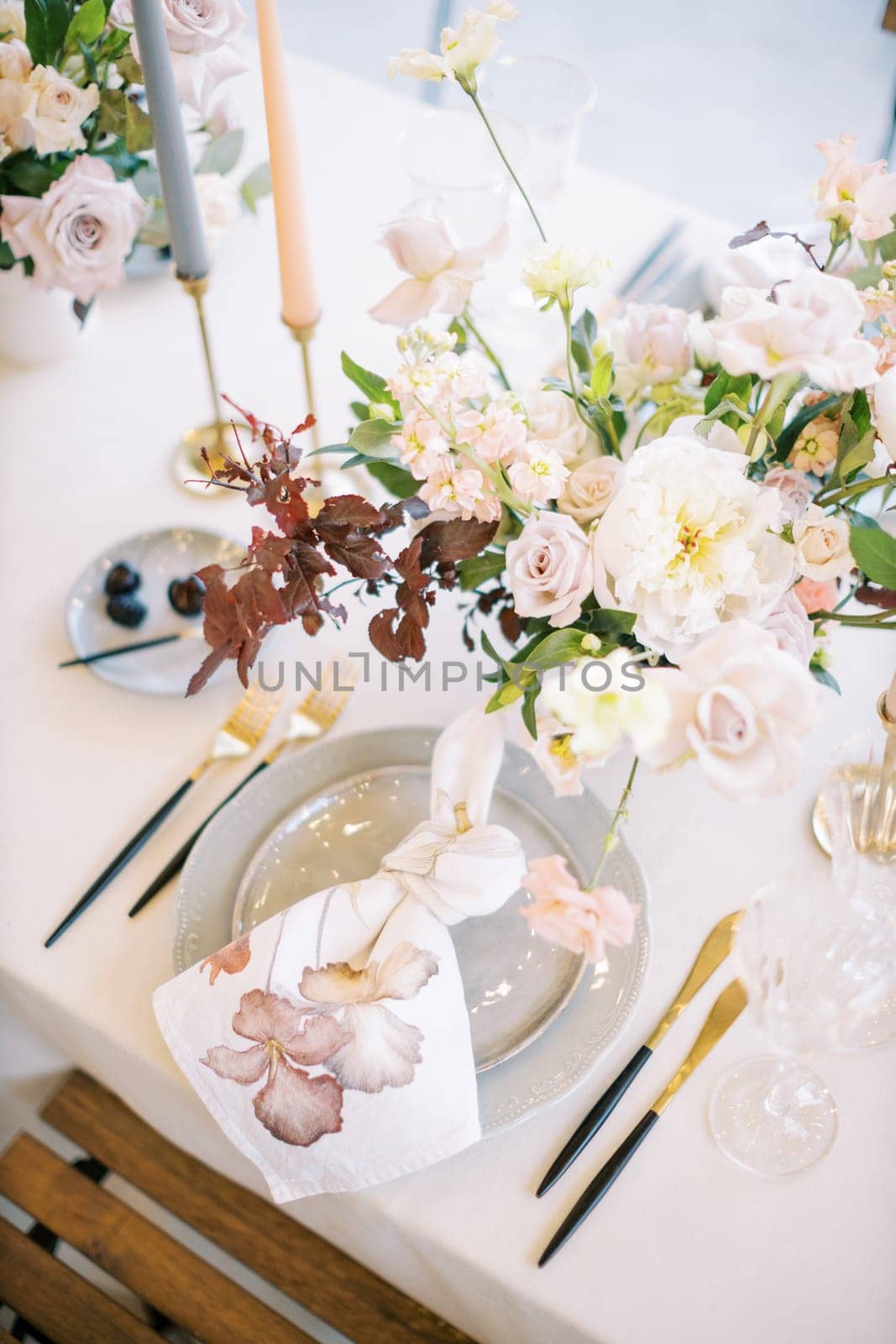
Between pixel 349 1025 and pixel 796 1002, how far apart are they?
0.27 meters

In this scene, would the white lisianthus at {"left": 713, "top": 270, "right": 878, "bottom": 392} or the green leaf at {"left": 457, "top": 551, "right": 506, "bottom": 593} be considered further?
the green leaf at {"left": 457, "top": 551, "right": 506, "bottom": 593}

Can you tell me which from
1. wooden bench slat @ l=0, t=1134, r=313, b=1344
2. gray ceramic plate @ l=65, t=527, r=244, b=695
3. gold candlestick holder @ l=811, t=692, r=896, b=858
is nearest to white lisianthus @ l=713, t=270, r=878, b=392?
gold candlestick holder @ l=811, t=692, r=896, b=858

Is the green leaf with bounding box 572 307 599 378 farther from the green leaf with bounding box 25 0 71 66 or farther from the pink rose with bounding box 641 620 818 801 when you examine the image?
the green leaf with bounding box 25 0 71 66

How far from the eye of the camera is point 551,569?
58 cm

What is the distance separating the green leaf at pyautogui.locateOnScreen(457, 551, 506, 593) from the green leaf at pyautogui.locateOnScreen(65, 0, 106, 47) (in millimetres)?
577

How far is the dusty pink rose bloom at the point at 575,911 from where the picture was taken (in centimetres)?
50

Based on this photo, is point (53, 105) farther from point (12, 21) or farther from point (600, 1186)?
point (600, 1186)

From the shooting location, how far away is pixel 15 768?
2.87 ft

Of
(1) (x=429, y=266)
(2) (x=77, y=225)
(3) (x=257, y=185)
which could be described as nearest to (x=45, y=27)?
(2) (x=77, y=225)

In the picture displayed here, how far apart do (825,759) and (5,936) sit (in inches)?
26.9

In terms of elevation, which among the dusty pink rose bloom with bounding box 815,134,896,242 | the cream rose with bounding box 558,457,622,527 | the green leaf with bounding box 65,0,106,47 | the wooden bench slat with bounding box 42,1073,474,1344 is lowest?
the wooden bench slat with bounding box 42,1073,474,1344

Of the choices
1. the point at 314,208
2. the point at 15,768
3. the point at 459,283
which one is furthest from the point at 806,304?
the point at 314,208

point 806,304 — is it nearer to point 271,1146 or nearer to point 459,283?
point 459,283

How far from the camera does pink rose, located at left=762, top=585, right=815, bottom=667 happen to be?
592 mm
